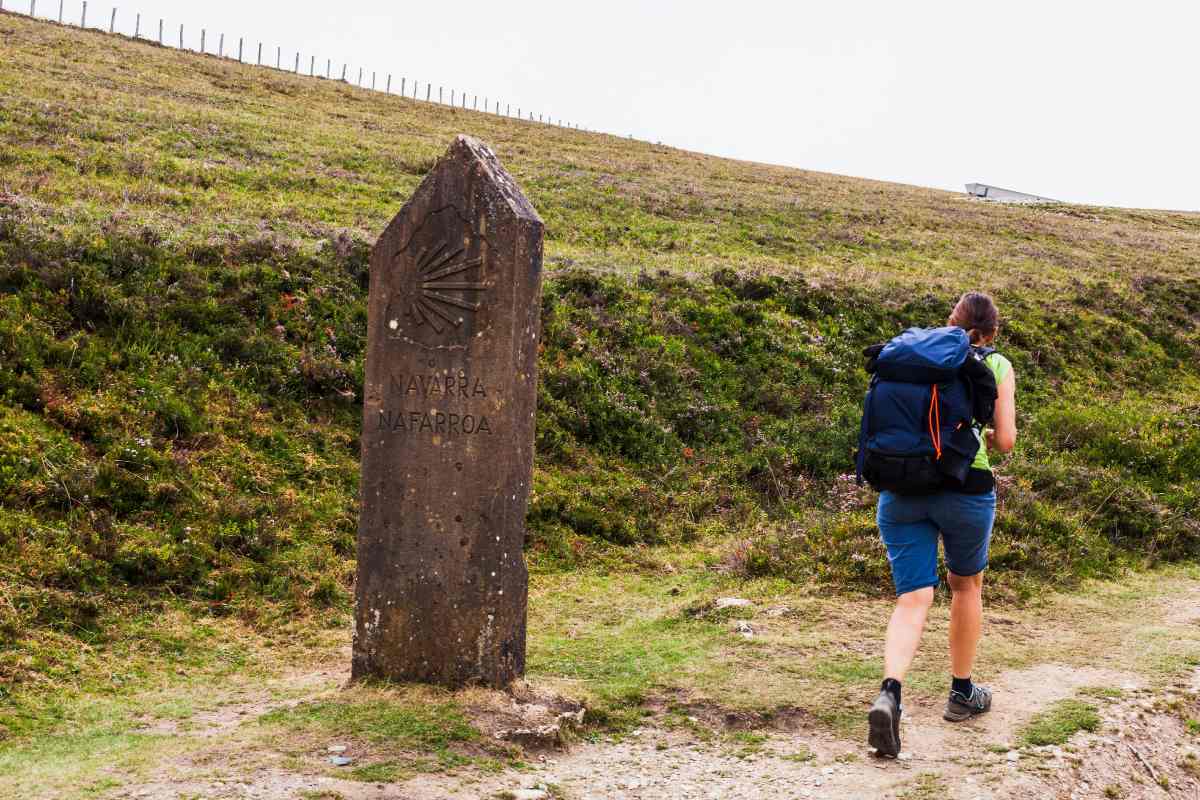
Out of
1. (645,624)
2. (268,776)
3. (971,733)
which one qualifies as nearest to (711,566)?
(645,624)

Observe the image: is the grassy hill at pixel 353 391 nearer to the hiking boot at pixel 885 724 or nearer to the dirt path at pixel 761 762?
the dirt path at pixel 761 762

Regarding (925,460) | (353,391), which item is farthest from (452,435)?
(353,391)

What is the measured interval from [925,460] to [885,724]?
1.35m

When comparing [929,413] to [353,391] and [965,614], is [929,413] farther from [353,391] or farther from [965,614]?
[353,391]

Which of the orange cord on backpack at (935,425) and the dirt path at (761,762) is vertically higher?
the orange cord on backpack at (935,425)

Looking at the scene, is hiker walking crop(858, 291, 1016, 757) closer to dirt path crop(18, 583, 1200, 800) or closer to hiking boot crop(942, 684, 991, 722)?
dirt path crop(18, 583, 1200, 800)

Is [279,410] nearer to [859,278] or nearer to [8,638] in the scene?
[8,638]

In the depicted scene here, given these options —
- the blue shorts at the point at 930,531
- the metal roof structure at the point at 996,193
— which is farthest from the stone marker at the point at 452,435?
the metal roof structure at the point at 996,193

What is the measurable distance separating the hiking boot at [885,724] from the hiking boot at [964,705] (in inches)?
34.3

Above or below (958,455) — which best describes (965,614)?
below

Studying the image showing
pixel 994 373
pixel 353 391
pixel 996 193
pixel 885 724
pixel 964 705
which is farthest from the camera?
pixel 996 193

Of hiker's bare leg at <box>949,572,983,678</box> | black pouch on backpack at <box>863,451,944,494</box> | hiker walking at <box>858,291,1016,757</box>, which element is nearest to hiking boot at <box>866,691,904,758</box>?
hiker walking at <box>858,291,1016,757</box>

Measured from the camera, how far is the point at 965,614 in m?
5.72

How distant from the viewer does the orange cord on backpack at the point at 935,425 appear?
524cm
